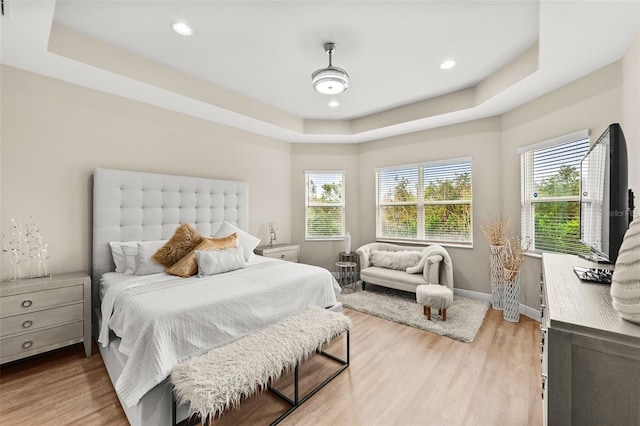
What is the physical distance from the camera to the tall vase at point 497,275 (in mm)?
3523

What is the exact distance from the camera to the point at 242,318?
2.13 meters

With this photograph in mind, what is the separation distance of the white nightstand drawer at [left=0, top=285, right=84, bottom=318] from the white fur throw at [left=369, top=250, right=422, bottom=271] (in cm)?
375

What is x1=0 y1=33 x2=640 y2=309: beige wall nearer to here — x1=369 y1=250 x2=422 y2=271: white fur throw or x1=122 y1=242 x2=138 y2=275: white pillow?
x1=122 y1=242 x2=138 y2=275: white pillow

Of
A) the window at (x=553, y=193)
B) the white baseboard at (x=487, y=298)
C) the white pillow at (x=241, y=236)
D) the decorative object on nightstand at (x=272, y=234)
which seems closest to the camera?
the window at (x=553, y=193)

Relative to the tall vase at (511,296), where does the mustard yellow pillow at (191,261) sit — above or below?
above

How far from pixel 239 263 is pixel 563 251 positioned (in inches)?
143

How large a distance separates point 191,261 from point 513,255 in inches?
150

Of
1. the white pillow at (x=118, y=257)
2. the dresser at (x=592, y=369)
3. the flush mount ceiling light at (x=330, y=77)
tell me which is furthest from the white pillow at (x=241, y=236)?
the dresser at (x=592, y=369)

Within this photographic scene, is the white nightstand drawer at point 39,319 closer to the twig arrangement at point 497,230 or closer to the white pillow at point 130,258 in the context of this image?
the white pillow at point 130,258

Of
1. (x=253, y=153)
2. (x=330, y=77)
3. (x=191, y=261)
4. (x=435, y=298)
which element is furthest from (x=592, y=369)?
(x=253, y=153)

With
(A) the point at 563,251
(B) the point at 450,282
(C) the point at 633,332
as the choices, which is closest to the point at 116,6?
(C) the point at 633,332

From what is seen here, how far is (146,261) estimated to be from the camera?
9.35 ft

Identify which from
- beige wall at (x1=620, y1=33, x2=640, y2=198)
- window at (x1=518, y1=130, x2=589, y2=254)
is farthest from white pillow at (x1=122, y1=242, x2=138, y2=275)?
window at (x1=518, y1=130, x2=589, y2=254)

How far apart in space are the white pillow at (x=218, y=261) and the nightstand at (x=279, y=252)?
3.86ft
